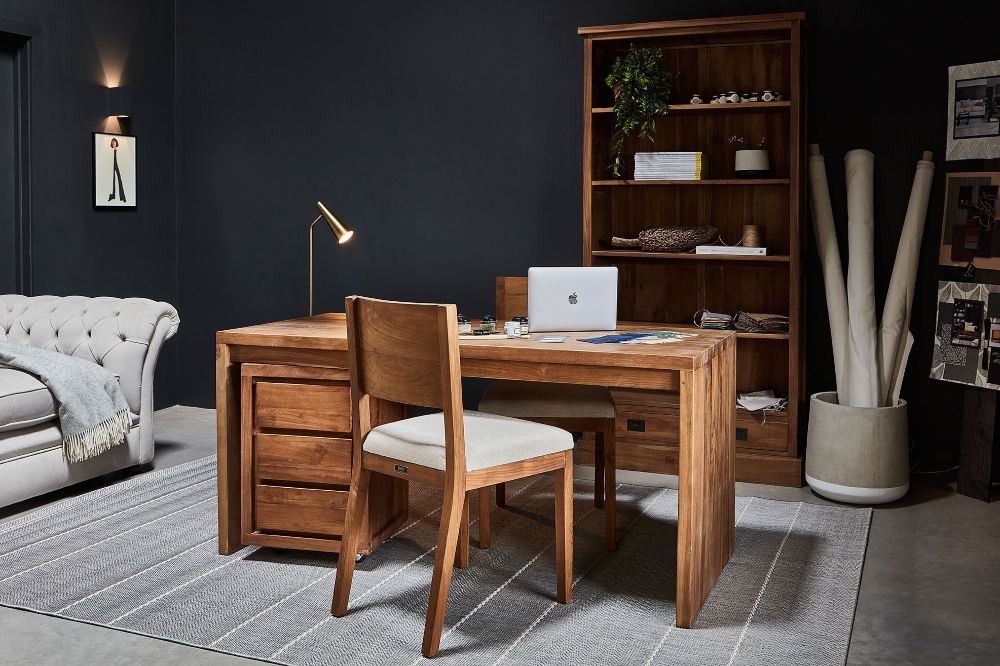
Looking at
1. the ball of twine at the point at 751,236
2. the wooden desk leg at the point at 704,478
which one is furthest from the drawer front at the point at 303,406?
the ball of twine at the point at 751,236

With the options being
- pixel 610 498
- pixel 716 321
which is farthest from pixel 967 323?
pixel 610 498

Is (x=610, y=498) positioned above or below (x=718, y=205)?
below

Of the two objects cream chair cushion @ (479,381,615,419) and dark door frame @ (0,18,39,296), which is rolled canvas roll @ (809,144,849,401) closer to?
cream chair cushion @ (479,381,615,419)

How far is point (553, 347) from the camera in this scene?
2.82 metres

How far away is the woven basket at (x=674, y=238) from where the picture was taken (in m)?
4.36

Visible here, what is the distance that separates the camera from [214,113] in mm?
5746

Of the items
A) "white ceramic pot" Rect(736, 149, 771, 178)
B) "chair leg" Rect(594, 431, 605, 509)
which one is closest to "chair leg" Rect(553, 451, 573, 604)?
"chair leg" Rect(594, 431, 605, 509)

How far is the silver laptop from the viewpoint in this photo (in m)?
3.21

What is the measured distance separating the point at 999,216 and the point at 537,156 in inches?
82.2

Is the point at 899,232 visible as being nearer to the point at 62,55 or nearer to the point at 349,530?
the point at 349,530

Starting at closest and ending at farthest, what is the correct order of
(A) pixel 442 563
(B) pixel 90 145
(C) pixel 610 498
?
(A) pixel 442 563 < (C) pixel 610 498 < (B) pixel 90 145

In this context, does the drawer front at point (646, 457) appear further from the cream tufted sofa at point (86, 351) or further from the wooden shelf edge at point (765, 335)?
the cream tufted sofa at point (86, 351)

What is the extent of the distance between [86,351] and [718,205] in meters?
2.82

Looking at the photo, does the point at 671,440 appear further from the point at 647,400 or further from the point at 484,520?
the point at 484,520
